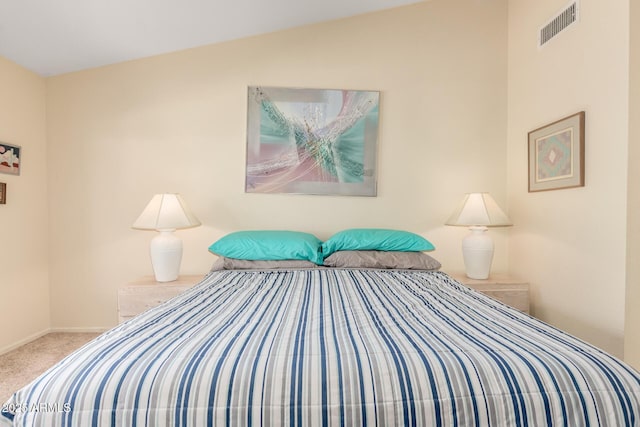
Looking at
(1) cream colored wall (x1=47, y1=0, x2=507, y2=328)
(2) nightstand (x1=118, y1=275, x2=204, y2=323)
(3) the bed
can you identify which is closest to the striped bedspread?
(3) the bed

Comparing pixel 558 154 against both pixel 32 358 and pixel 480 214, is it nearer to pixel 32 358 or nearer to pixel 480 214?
pixel 480 214

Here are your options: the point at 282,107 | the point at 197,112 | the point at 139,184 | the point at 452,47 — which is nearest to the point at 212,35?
the point at 197,112

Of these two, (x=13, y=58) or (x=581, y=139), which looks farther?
(x=13, y=58)

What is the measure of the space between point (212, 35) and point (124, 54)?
691mm

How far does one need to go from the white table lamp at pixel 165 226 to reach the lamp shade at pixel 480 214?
196 centimetres

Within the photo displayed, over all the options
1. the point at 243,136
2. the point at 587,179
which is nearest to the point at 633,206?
the point at 587,179

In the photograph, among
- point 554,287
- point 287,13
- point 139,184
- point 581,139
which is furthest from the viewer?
point 139,184

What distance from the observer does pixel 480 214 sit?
216 cm

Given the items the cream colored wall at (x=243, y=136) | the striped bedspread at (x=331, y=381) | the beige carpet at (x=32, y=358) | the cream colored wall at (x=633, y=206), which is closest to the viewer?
the striped bedspread at (x=331, y=381)

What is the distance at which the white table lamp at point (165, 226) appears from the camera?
6.78 ft

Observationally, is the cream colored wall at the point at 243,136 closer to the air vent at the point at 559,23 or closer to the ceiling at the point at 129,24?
the ceiling at the point at 129,24

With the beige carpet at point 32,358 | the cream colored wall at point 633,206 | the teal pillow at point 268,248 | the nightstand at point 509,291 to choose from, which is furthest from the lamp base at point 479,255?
the beige carpet at point 32,358

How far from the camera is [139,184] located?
95.5 inches

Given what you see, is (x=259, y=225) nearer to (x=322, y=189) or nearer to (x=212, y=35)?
(x=322, y=189)
